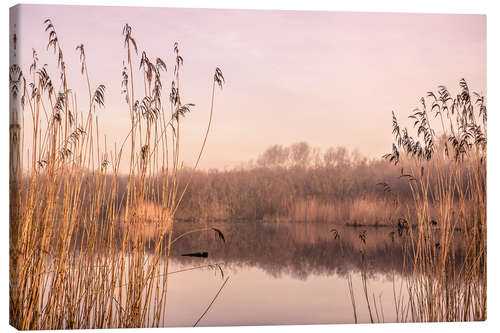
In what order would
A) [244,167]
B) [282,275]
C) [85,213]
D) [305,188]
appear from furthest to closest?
1. [305,188]
2. [244,167]
3. [282,275]
4. [85,213]

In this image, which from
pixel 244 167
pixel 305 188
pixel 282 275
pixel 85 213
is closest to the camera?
pixel 85 213

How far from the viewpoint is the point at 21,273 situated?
4949 mm

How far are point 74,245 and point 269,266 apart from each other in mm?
1468

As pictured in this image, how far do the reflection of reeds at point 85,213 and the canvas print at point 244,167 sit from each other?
11mm

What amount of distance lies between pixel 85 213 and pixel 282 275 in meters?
1.55

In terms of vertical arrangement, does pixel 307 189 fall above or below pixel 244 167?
below

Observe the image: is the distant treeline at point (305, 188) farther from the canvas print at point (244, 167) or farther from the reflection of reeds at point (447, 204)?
the reflection of reeds at point (447, 204)

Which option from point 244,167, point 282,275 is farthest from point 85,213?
point 282,275

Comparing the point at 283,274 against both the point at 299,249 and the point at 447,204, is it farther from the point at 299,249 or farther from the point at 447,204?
the point at 447,204

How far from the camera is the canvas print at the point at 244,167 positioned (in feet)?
16.5

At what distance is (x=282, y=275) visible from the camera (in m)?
5.35

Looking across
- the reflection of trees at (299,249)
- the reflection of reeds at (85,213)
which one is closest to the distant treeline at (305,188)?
the reflection of trees at (299,249)

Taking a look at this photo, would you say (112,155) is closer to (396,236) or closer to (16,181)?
(16,181)

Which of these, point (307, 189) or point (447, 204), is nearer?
point (447, 204)
